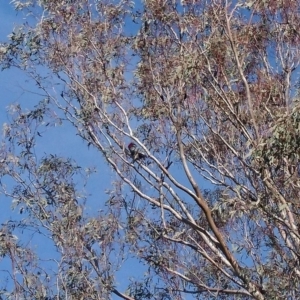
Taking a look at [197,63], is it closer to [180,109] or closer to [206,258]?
[180,109]

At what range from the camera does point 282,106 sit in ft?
31.2

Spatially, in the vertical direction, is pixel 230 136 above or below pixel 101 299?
above

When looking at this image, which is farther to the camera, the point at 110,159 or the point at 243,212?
the point at 110,159

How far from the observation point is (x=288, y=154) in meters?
7.00

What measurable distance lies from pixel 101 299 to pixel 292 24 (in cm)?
405

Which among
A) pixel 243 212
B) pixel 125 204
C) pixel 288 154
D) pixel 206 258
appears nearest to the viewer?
pixel 288 154

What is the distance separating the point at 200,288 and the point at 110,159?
190 cm

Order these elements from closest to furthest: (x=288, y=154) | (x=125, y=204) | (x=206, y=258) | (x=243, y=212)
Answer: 1. (x=288, y=154)
2. (x=243, y=212)
3. (x=206, y=258)
4. (x=125, y=204)

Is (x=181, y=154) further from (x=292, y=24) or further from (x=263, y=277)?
(x=292, y=24)

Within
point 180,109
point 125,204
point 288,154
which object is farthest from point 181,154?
point 288,154

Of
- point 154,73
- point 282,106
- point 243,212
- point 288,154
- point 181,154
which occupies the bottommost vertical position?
point 288,154

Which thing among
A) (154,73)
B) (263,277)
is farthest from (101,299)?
(154,73)

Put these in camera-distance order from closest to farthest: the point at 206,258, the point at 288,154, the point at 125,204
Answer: the point at 288,154
the point at 206,258
the point at 125,204

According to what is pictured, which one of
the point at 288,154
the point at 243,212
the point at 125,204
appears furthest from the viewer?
the point at 125,204
